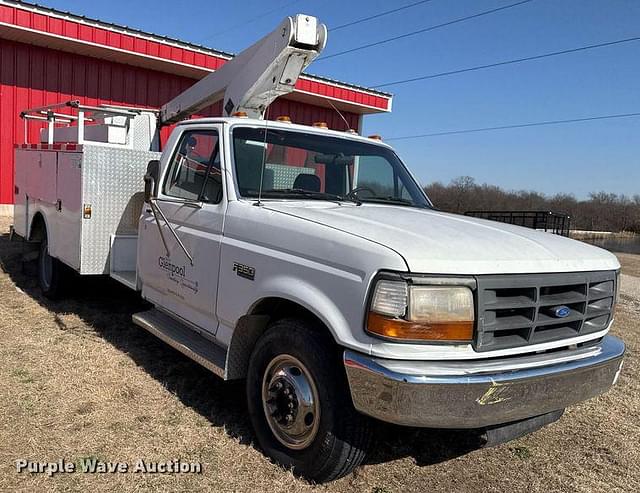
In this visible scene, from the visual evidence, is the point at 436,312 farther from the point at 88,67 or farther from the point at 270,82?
the point at 88,67

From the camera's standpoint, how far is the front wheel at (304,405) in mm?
2787

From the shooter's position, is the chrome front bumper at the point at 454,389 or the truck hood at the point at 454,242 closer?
the chrome front bumper at the point at 454,389

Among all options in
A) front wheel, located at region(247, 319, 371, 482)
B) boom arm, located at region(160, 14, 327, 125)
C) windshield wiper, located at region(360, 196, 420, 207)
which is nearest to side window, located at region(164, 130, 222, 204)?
windshield wiper, located at region(360, 196, 420, 207)

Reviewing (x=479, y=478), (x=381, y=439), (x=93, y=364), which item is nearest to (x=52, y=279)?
(x=93, y=364)

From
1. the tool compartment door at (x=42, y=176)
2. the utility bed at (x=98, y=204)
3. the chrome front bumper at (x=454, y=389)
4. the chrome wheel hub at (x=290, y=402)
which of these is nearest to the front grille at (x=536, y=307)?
the chrome front bumper at (x=454, y=389)

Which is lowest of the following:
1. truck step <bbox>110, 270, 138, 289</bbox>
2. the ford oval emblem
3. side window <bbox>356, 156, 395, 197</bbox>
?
truck step <bbox>110, 270, 138, 289</bbox>

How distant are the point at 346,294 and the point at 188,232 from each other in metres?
1.71

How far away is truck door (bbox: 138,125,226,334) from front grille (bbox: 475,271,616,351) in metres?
1.78

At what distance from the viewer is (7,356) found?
15.4 feet

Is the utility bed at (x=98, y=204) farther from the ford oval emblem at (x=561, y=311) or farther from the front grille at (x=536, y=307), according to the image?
the ford oval emblem at (x=561, y=311)

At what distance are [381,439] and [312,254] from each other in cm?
151

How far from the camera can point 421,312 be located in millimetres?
2521

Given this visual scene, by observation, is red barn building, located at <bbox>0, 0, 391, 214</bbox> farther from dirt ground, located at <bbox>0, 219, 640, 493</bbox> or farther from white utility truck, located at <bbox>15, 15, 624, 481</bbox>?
dirt ground, located at <bbox>0, 219, 640, 493</bbox>

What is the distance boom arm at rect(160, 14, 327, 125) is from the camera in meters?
5.00
